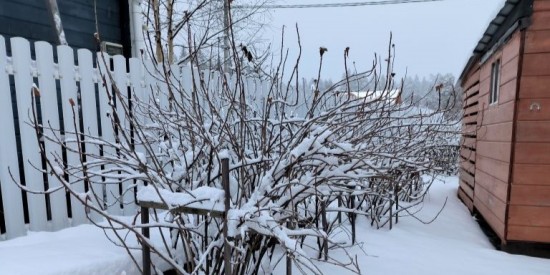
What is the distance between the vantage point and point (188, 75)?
3443 millimetres

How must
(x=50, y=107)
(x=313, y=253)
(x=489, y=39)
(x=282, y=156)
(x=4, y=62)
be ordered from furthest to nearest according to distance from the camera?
1. (x=489, y=39)
2. (x=313, y=253)
3. (x=50, y=107)
4. (x=4, y=62)
5. (x=282, y=156)

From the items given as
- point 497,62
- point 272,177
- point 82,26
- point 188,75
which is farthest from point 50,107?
point 497,62

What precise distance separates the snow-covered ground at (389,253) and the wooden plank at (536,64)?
164 cm

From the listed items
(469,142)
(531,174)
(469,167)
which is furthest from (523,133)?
(469,142)

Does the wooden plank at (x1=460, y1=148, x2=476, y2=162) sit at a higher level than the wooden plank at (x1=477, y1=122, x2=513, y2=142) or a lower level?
lower

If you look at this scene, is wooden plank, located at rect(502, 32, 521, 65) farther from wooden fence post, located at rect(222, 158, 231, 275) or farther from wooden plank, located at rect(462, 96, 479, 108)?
wooden fence post, located at rect(222, 158, 231, 275)

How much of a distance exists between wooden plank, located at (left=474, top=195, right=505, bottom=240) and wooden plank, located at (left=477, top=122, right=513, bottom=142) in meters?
0.81

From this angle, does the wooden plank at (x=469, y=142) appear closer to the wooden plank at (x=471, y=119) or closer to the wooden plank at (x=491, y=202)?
the wooden plank at (x=471, y=119)

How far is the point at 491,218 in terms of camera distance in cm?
391

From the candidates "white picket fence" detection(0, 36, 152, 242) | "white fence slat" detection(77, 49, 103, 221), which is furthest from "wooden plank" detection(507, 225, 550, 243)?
"white fence slat" detection(77, 49, 103, 221)

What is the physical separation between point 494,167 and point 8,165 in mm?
4444

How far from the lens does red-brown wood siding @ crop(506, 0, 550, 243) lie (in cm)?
317

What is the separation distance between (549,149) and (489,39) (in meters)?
2.07

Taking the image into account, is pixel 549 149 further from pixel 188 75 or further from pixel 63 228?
pixel 63 228
